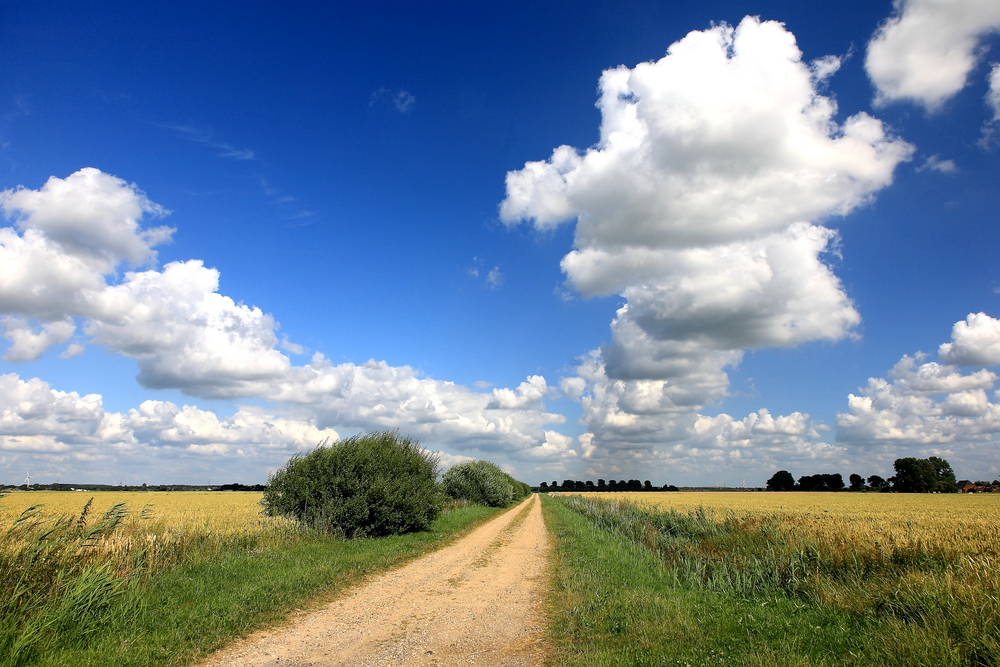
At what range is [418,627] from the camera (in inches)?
320

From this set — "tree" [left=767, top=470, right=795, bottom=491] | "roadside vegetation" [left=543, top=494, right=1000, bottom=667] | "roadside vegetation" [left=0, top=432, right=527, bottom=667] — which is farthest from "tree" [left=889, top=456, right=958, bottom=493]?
"roadside vegetation" [left=0, top=432, right=527, bottom=667]

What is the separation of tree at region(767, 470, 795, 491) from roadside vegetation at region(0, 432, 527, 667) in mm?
144985

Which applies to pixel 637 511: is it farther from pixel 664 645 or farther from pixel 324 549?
pixel 664 645

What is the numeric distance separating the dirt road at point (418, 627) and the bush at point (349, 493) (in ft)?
22.6

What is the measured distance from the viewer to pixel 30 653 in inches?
247

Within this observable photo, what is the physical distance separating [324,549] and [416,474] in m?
8.81

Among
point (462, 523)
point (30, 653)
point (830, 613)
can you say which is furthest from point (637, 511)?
point (30, 653)

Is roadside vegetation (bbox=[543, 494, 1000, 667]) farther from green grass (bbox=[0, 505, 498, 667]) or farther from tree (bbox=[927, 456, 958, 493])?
tree (bbox=[927, 456, 958, 493])

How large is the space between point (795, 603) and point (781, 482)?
15128 centimetres

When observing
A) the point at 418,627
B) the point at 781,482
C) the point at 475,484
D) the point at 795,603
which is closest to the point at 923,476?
the point at 781,482

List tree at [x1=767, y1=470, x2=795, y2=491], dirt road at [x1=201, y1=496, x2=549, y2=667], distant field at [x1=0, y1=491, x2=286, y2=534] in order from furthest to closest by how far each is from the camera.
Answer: tree at [x1=767, y1=470, x2=795, y2=491]
distant field at [x1=0, y1=491, x2=286, y2=534]
dirt road at [x1=201, y1=496, x2=549, y2=667]

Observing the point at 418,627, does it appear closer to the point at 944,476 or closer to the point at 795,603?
the point at 795,603

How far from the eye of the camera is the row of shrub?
19609mm

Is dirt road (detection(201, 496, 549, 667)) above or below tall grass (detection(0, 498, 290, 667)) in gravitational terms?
below
